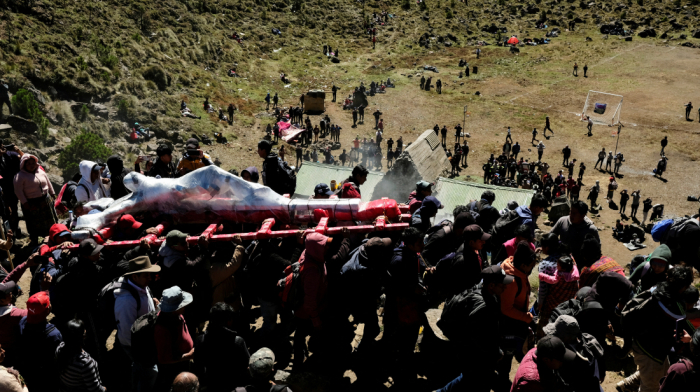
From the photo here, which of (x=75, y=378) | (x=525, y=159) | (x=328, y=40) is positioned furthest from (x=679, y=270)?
(x=328, y=40)

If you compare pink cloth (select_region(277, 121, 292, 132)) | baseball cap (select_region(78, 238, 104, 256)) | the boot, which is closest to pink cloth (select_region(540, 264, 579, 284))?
the boot

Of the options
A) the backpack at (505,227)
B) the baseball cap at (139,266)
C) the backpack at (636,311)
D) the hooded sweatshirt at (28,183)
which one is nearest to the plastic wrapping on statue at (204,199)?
the baseball cap at (139,266)

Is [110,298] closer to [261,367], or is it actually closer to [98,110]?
[261,367]

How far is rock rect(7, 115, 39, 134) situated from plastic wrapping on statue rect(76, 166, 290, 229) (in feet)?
55.5

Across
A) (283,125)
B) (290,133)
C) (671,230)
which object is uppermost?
(671,230)

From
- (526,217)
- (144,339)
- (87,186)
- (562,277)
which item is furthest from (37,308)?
(526,217)

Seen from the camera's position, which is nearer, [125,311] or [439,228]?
[125,311]

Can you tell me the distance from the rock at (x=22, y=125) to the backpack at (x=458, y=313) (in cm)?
2061

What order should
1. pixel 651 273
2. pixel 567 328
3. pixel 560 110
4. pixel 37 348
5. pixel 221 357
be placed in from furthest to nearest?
pixel 560 110
pixel 651 273
pixel 37 348
pixel 221 357
pixel 567 328

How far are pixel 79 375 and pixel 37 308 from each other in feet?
2.57

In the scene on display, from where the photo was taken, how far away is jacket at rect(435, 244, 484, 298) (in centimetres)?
563

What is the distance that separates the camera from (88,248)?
5.50 metres

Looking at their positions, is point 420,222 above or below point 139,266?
below

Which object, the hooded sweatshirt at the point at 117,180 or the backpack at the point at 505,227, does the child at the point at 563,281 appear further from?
the hooded sweatshirt at the point at 117,180
